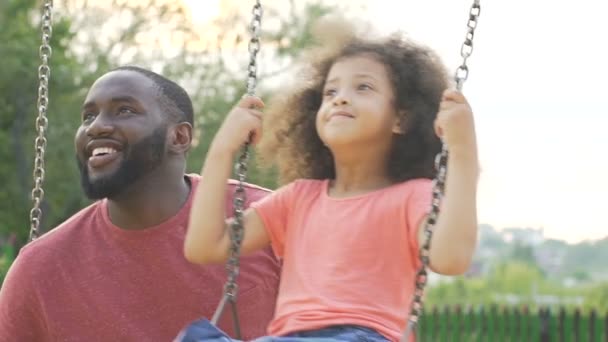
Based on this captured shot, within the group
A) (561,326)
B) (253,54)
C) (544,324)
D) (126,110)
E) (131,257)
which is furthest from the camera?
(544,324)

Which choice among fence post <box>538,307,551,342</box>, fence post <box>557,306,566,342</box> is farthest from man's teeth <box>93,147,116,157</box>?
fence post <box>538,307,551,342</box>

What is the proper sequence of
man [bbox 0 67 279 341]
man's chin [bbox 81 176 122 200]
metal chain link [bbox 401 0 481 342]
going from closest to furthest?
1. metal chain link [bbox 401 0 481 342]
2. man's chin [bbox 81 176 122 200]
3. man [bbox 0 67 279 341]

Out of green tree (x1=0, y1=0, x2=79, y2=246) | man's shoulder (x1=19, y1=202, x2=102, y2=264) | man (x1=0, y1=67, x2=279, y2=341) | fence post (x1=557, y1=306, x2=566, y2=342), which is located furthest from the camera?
green tree (x1=0, y1=0, x2=79, y2=246)

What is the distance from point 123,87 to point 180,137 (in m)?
0.26

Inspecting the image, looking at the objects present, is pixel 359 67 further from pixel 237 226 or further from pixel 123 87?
pixel 123 87

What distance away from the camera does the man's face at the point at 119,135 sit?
4000 millimetres

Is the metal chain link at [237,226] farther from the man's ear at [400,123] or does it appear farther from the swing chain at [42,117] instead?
the swing chain at [42,117]

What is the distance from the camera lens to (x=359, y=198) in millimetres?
3109

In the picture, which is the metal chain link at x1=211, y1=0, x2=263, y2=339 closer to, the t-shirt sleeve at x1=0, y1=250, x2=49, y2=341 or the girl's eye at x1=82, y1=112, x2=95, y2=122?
the girl's eye at x1=82, y1=112, x2=95, y2=122

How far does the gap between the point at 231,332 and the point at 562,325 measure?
6.96 metres

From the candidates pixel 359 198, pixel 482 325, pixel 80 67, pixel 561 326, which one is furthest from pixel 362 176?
pixel 80 67

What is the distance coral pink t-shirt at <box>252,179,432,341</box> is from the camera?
2980 mm

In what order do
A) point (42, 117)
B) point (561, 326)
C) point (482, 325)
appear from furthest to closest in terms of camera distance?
1. point (482, 325)
2. point (561, 326)
3. point (42, 117)

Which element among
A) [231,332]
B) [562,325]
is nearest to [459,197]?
[231,332]
